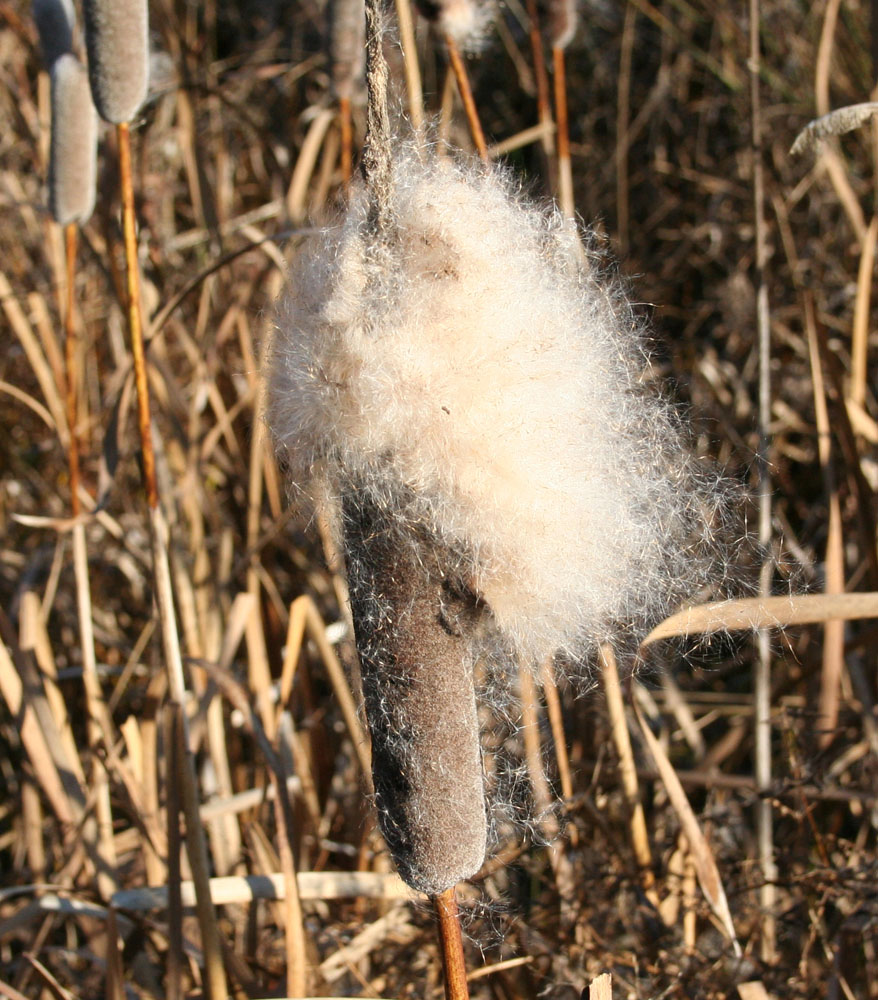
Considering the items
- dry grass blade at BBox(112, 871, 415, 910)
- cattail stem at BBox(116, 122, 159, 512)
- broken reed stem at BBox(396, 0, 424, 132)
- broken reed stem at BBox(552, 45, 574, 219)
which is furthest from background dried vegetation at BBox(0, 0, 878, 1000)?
broken reed stem at BBox(552, 45, 574, 219)

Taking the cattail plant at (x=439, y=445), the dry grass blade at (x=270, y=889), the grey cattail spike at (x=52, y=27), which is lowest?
the dry grass blade at (x=270, y=889)

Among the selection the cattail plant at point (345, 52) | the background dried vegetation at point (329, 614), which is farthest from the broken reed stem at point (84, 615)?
the cattail plant at point (345, 52)

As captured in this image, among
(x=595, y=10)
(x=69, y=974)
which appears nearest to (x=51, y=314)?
(x=69, y=974)

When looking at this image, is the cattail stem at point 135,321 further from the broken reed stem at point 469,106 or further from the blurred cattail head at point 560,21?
the blurred cattail head at point 560,21

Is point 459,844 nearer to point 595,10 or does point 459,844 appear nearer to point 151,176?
point 151,176

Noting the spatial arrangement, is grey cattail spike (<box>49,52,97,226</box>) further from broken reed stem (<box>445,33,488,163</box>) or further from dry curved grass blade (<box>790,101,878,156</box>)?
dry curved grass blade (<box>790,101,878,156</box>)

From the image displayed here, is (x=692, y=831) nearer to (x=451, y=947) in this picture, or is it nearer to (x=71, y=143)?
(x=451, y=947)

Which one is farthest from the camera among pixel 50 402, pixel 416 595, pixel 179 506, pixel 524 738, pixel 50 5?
pixel 179 506
